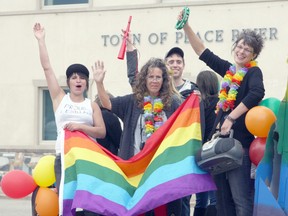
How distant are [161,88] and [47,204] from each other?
5.15ft

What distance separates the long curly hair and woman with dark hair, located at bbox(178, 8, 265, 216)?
591 mm

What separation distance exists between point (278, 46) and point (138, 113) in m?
10.6

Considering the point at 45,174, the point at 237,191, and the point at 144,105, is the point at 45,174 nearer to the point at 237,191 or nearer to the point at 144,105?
the point at 144,105

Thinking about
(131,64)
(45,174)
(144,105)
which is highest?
(131,64)

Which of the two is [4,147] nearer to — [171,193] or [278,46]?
[278,46]

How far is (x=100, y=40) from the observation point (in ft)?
65.7

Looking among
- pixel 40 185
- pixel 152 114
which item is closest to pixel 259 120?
pixel 152 114

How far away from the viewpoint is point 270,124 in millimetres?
7461

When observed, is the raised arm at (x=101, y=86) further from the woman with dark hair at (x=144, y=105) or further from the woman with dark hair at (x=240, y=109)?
the woman with dark hair at (x=240, y=109)

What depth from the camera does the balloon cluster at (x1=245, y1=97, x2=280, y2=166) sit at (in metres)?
7.38

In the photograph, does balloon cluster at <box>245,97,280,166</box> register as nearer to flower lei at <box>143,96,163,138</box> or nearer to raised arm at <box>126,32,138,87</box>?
flower lei at <box>143,96,163,138</box>

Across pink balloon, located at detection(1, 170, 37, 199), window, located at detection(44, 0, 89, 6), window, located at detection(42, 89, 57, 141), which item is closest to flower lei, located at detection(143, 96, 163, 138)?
pink balloon, located at detection(1, 170, 37, 199)

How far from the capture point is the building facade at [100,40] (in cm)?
1852

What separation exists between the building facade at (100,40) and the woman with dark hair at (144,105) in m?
10.2
